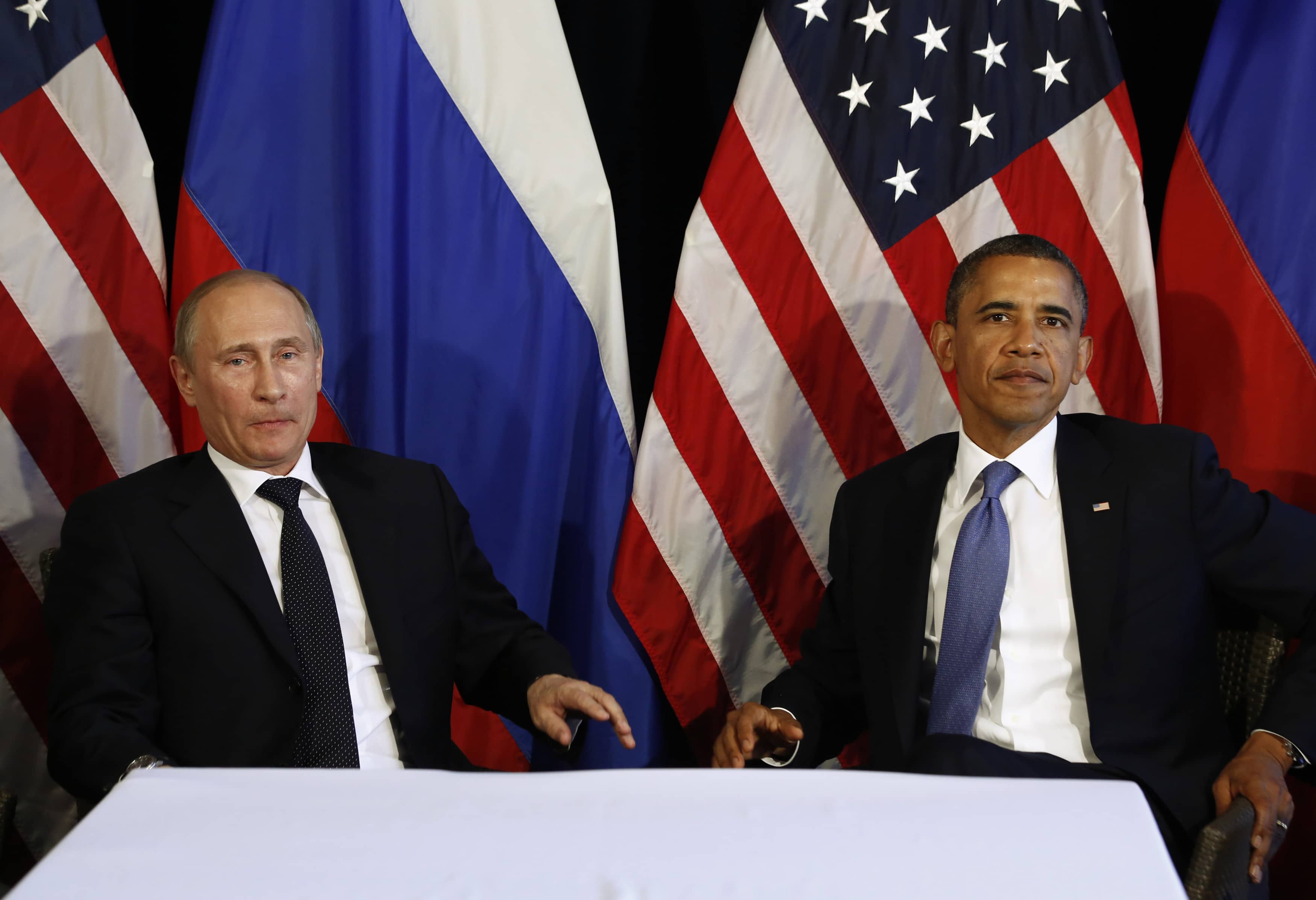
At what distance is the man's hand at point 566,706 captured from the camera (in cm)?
203

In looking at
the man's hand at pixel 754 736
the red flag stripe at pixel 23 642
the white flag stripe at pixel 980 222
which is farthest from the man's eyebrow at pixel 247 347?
the white flag stripe at pixel 980 222

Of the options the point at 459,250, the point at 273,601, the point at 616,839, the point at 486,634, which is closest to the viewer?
the point at 616,839

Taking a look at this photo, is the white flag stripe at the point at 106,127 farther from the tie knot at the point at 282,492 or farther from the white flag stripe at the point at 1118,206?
the white flag stripe at the point at 1118,206

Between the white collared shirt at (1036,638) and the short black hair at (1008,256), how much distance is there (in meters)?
0.30

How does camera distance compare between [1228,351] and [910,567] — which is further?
[1228,351]

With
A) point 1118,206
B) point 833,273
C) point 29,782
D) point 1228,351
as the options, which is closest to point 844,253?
point 833,273

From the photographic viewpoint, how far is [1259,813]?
1798mm

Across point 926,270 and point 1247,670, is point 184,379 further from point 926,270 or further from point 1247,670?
point 1247,670

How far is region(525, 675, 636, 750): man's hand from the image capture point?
6.64ft

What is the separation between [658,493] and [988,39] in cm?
131

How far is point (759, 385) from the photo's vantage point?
9.11ft

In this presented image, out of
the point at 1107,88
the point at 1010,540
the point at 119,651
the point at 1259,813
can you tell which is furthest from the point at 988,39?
the point at 119,651

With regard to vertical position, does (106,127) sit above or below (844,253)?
above

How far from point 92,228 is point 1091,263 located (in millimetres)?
2374
